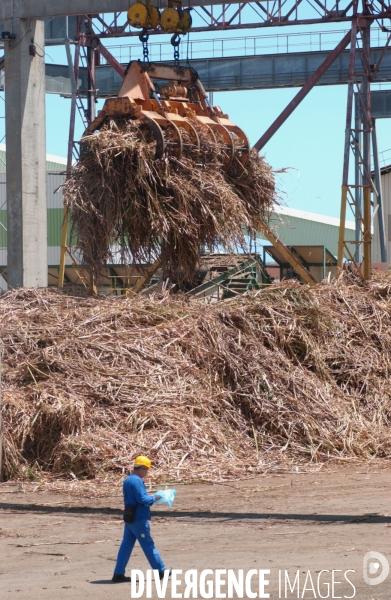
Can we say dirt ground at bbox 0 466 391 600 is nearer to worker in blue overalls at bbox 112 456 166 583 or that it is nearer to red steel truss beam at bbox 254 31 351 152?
worker in blue overalls at bbox 112 456 166 583

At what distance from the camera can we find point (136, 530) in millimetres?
6266

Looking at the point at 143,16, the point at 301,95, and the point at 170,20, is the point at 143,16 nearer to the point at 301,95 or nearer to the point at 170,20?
the point at 170,20

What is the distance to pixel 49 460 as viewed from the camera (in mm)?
10070

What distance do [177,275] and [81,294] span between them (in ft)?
5.53

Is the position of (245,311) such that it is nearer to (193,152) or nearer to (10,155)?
(193,152)

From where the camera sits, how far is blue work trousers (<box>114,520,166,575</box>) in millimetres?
6199

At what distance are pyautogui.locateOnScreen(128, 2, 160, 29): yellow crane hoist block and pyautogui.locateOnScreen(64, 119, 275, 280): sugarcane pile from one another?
6.37 feet

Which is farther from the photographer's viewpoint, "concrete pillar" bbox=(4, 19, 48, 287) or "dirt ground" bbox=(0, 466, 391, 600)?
"concrete pillar" bbox=(4, 19, 48, 287)

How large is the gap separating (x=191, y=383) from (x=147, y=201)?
9.56 ft

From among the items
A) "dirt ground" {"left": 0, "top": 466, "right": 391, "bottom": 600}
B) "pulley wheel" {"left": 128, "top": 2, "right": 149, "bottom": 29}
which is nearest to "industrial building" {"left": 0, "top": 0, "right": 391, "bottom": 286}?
"pulley wheel" {"left": 128, "top": 2, "right": 149, "bottom": 29}

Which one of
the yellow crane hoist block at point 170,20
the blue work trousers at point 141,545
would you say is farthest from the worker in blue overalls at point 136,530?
the yellow crane hoist block at point 170,20

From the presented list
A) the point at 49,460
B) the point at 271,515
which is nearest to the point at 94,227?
the point at 49,460

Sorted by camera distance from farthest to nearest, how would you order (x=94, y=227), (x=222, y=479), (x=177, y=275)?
(x=177, y=275) < (x=94, y=227) < (x=222, y=479)

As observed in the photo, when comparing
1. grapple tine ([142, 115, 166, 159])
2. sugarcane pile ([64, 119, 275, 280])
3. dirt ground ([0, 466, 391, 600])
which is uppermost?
grapple tine ([142, 115, 166, 159])
